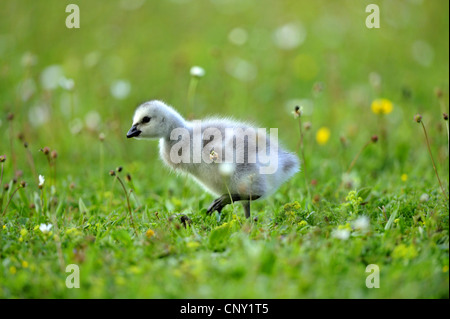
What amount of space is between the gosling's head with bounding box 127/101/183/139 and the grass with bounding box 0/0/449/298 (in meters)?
0.46

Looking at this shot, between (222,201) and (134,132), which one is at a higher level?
(134,132)

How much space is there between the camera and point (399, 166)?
5.27 meters

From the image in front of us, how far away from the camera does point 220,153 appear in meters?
3.79

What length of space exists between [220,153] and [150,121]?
0.58m

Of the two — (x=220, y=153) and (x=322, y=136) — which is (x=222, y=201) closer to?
(x=220, y=153)

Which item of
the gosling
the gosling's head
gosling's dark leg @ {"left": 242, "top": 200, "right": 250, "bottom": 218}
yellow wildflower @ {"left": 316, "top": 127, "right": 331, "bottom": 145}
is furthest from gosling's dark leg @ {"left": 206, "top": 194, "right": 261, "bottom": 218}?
yellow wildflower @ {"left": 316, "top": 127, "right": 331, "bottom": 145}

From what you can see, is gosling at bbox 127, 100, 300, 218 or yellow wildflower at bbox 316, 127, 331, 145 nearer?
gosling at bbox 127, 100, 300, 218

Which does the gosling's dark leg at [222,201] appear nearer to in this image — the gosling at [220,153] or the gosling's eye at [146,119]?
the gosling at [220,153]

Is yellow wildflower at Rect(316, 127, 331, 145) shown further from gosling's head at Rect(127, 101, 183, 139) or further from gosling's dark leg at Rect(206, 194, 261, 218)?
gosling's head at Rect(127, 101, 183, 139)

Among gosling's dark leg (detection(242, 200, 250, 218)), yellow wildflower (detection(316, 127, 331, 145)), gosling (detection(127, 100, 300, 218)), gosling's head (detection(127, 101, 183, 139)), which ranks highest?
yellow wildflower (detection(316, 127, 331, 145))

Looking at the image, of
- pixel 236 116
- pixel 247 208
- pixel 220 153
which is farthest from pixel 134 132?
pixel 236 116

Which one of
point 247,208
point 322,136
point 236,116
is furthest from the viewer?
point 236,116

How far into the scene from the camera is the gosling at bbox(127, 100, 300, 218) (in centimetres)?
381

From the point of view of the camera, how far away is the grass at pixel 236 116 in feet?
9.27
